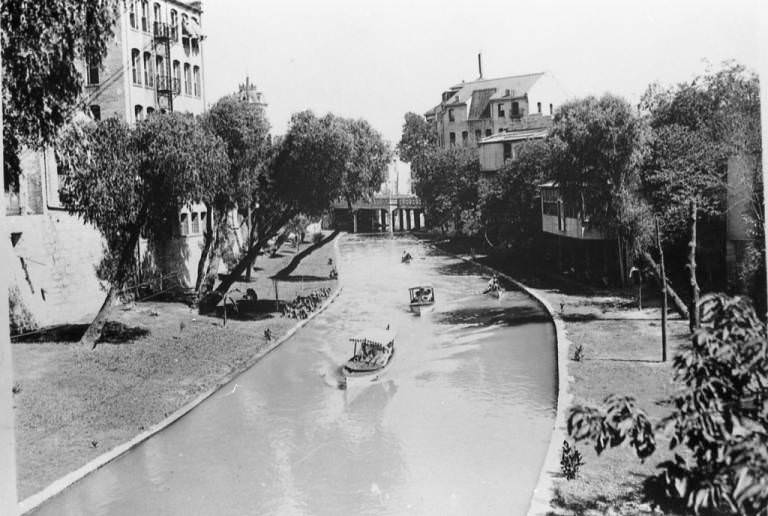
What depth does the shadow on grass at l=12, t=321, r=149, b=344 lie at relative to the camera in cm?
1859

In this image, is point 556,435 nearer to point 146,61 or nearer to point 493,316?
point 493,316

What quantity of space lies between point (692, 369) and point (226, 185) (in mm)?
23362

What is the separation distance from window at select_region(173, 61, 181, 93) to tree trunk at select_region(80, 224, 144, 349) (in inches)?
516

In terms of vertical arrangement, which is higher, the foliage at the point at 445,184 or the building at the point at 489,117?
the building at the point at 489,117

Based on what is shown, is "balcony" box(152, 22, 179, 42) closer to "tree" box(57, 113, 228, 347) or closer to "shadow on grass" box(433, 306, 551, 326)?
"tree" box(57, 113, 228, 347)

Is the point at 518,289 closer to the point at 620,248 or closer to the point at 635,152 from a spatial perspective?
the point at 620,248

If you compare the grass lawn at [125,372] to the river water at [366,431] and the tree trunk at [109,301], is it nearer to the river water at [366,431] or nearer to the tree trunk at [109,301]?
the tree trunk at [109,301]

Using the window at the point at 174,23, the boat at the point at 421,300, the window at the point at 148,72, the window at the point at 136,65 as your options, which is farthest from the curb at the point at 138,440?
the window at the point at 174,23

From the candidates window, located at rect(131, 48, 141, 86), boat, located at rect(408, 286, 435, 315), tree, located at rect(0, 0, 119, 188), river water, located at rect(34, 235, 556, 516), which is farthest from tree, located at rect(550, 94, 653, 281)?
window, located at rect(131, 48, 141, 86)

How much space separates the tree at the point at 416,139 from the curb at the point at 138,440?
686cm

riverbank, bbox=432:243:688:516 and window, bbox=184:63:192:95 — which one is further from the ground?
window, bbox=184:63:192:95

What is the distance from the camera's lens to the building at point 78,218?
58.7 ft

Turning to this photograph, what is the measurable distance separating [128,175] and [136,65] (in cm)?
1287

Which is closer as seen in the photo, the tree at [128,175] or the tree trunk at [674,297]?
the tree at [128,175]
